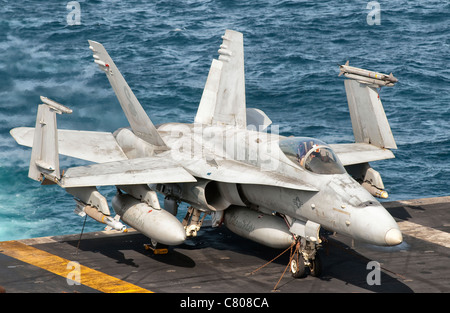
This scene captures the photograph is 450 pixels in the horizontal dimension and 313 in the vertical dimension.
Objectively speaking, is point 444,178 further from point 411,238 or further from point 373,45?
point 373,45

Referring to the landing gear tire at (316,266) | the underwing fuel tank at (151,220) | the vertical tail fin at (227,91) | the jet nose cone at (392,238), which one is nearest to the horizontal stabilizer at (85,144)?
the underwing fuel tank at (151,220)

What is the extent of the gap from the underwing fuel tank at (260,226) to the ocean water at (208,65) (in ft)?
39.8

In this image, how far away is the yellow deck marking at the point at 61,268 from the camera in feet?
62.8

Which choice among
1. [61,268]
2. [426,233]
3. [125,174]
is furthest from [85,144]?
[426,233]

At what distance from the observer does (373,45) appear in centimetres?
5200

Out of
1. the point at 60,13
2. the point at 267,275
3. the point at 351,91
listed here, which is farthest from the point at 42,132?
the point at 60,13

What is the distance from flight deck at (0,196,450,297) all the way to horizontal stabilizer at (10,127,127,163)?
109 inches

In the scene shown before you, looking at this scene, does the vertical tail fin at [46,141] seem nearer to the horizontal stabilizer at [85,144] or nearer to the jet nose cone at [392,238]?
the horizontal stabilizer at [85,144]

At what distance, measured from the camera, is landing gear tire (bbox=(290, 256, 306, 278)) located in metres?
19.8

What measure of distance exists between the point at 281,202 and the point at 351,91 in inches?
234

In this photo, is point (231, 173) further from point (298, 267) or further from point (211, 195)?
point (298, 267)

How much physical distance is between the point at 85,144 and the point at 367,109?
9981 millimetres

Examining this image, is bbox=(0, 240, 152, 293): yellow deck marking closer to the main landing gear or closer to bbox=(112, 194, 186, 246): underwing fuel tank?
bbox=(112, 194, 186, 246): underwing fuel tank

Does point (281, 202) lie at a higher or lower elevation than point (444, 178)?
higher
